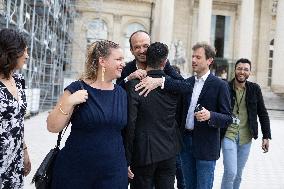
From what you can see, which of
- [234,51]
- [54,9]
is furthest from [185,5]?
[54,9]

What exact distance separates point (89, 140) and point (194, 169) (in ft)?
6.32

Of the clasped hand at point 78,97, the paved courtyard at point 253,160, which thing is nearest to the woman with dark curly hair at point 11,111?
the clasped hand at point 78,97

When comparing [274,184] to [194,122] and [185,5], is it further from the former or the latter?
[185,5]

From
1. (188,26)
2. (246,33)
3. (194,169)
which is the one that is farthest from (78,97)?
(188,26)

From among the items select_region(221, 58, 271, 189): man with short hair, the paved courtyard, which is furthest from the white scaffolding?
select_region(221, 58, 271, 189): man with short hair

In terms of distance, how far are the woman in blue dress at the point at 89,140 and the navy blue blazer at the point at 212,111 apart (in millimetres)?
1417

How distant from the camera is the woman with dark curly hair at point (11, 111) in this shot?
9.69 ft

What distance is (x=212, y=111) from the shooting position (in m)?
4.16

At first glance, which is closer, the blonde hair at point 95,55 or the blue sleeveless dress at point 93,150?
the blue sleeveless dress at point 93,150

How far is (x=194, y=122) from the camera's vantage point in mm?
4309

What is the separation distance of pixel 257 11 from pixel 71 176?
3441 cm

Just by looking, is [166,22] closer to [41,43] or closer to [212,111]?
[41,43]

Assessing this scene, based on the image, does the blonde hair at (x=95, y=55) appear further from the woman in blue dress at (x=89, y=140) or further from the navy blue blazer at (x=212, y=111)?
the navy blue blazer at (x=212, y=111)

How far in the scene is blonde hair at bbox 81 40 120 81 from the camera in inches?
119
